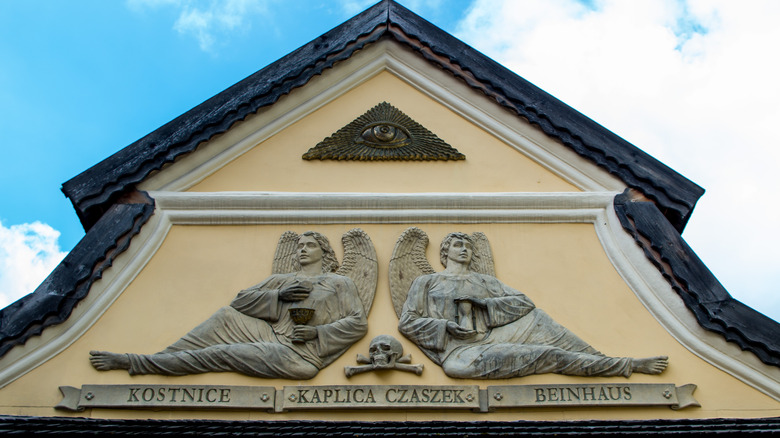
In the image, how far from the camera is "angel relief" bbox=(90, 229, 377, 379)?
7.30 meters

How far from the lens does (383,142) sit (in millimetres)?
9102

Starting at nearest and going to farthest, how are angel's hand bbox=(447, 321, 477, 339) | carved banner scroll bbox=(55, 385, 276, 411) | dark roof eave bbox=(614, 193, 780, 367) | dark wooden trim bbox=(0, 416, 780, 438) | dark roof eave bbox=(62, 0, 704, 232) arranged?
dark wooden trim bbox=(0, 416, 780, 438) → carved banner scroll bbox=(55, 385, 276, 411) → dark roof eave bbox=(614, 193, 780, 367) → angel's hand bbox=(447, 321, 477, 339) → dark roof eave bbox=(62, 0, 704, 232)

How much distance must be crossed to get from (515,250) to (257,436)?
3175 millimetres

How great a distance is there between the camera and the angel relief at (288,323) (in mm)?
7305

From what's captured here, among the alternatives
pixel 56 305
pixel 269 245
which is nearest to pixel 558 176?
pixel 269 245

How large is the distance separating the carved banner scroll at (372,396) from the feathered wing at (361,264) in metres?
0.91

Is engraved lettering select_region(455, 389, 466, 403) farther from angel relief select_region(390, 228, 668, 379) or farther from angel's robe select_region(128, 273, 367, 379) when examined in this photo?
angel's robe select_region(128, 273, 367, 379)

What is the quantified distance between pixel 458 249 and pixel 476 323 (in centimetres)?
76

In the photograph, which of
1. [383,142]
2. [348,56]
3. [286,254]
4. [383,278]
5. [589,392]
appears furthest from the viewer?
[348,56]

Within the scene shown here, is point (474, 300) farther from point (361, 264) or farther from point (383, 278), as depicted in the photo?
point (361, 264)

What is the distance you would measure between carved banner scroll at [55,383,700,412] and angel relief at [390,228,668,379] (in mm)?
175

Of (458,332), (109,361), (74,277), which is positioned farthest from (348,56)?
(109,361)

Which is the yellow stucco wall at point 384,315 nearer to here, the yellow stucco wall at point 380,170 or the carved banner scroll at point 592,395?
the carved banner scroll at point 592,395

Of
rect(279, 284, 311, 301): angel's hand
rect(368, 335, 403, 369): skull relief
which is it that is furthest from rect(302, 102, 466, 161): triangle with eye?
rect(368, 335, 403, 369): skull relief
